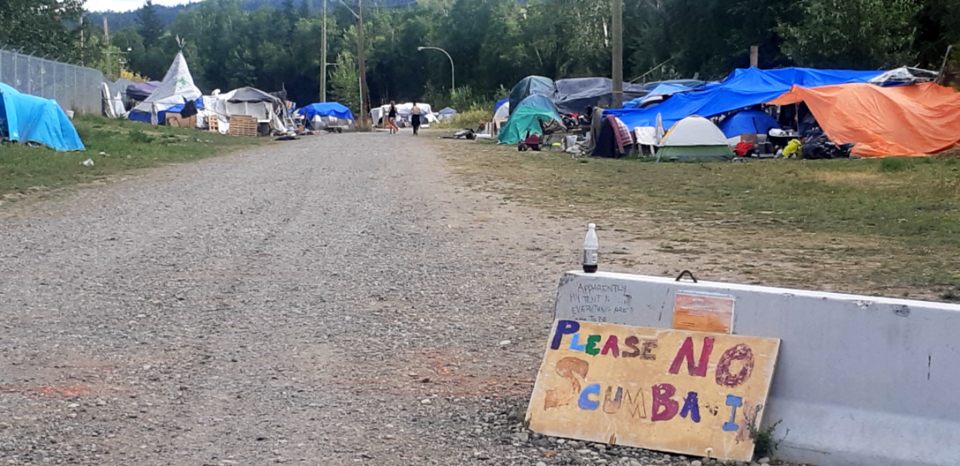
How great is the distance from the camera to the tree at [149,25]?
5502 inches

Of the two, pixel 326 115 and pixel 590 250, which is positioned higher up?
pixel 326 115

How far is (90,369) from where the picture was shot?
17.6 ft

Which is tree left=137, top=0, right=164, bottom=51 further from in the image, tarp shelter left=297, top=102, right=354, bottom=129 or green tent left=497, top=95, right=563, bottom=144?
green tent left=497, top=95, right=563, bottom=144

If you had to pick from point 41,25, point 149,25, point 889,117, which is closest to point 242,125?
point 41,25

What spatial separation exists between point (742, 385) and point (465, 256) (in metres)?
4.80

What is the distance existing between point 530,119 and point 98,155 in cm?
1441

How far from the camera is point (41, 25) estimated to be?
42.8 meters

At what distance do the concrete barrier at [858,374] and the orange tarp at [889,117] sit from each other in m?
17.4

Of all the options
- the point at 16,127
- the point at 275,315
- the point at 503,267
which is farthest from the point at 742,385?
the point at 16,127

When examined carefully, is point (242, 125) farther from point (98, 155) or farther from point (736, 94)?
point (736, 94)

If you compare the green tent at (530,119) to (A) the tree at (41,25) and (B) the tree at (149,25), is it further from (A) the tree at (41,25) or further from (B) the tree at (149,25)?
(B) the tree at (149,25)

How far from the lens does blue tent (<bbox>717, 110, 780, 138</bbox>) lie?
23.0 meters

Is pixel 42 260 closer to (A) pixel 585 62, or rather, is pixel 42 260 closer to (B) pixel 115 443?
(B) pixel 115 443

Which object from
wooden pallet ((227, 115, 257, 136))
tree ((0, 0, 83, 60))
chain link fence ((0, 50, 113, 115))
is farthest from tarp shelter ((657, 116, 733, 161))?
tree ((0, 0, 83, 60))
